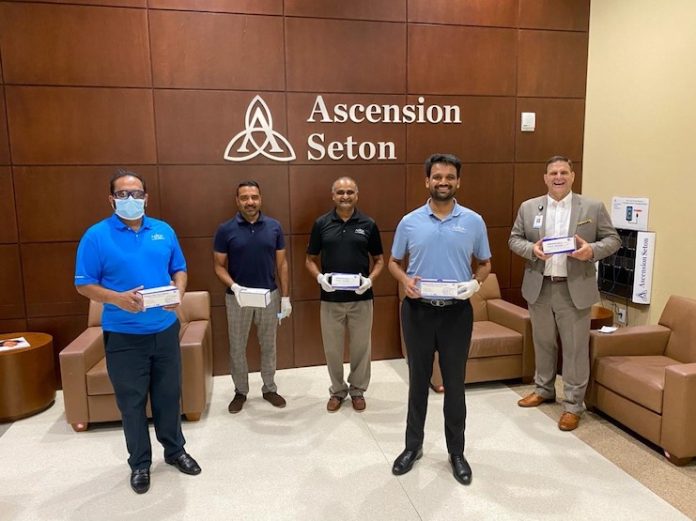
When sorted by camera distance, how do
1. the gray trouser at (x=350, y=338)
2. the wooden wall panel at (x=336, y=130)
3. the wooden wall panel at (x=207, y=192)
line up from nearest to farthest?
the gray trouser at (x=350, y=338), the wooden wall panel at (x=207, y=192), the wooden wall panel at (x=336, y=130)

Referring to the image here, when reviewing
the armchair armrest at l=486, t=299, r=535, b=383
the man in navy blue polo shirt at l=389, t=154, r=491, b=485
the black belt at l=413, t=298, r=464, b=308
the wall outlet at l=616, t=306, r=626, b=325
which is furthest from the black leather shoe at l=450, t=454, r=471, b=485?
the wall outlet at l=616, t=306, r=626, b=325

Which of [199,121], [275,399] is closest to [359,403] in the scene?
[275,399]

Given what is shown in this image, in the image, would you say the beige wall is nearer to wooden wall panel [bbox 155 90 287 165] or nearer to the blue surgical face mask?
wooden wall panel [bbox 155 90 287 165]

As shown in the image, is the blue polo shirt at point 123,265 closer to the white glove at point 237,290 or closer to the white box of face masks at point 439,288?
the white glove at point 237,290

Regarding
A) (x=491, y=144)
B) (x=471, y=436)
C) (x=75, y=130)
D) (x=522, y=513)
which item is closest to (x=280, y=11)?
(x=75, y=130)

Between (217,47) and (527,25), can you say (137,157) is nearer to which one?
(217,47)

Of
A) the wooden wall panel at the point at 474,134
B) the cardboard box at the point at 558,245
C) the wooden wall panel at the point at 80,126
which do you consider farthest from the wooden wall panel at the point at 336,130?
the cardboard box at the point at 558,245

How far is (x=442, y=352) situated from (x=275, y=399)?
1.65m

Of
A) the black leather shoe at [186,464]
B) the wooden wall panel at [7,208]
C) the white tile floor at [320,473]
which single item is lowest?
the white tile floor at [320,473]

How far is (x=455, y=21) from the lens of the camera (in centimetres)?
469

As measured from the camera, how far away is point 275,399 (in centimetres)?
398

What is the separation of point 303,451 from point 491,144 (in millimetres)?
3231

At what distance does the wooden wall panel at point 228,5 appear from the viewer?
4156mm

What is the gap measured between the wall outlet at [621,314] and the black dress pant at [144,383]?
146 inches
